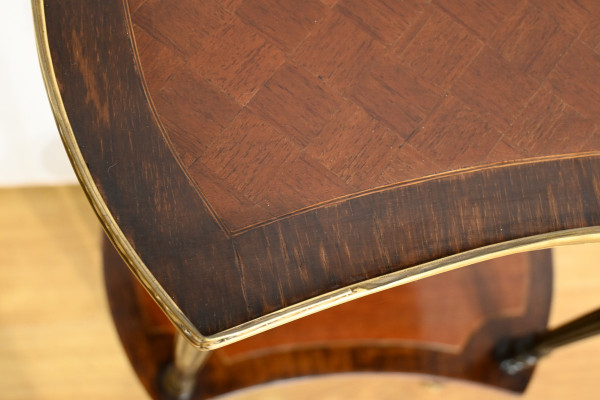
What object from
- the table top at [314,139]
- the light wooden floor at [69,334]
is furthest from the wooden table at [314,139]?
the light wooden floor at [69,334]

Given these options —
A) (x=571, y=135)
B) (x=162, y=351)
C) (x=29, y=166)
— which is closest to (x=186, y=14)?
(x=571, y=135)

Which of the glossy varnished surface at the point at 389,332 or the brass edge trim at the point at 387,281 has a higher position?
the brass edge trim at the point at 387,281

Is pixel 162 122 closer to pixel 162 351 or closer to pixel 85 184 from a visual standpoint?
pixel 85 184

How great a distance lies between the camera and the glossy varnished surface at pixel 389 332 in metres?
0.72

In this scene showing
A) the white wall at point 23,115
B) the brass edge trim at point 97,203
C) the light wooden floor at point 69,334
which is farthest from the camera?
the light wooden floor at point 69,334

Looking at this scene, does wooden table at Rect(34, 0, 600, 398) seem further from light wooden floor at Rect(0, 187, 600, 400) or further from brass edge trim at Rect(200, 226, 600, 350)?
light wooden floor at Rect(0, 187, 600, 400)

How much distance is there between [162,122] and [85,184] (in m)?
0.07

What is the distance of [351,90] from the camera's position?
0.44 m

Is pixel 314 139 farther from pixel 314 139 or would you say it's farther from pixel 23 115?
A: pixel 23 115

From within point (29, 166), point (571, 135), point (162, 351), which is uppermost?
point (571, 135)

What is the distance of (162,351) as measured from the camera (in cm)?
72

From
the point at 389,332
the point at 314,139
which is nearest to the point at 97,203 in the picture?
the point at 314,139

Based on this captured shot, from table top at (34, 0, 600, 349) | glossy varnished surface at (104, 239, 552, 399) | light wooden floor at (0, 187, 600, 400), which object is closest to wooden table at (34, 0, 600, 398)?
table top at (34, 0, 600, 349)

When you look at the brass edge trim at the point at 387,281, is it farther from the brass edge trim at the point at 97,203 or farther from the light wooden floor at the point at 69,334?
the light wooden floor at the point at 69,334
